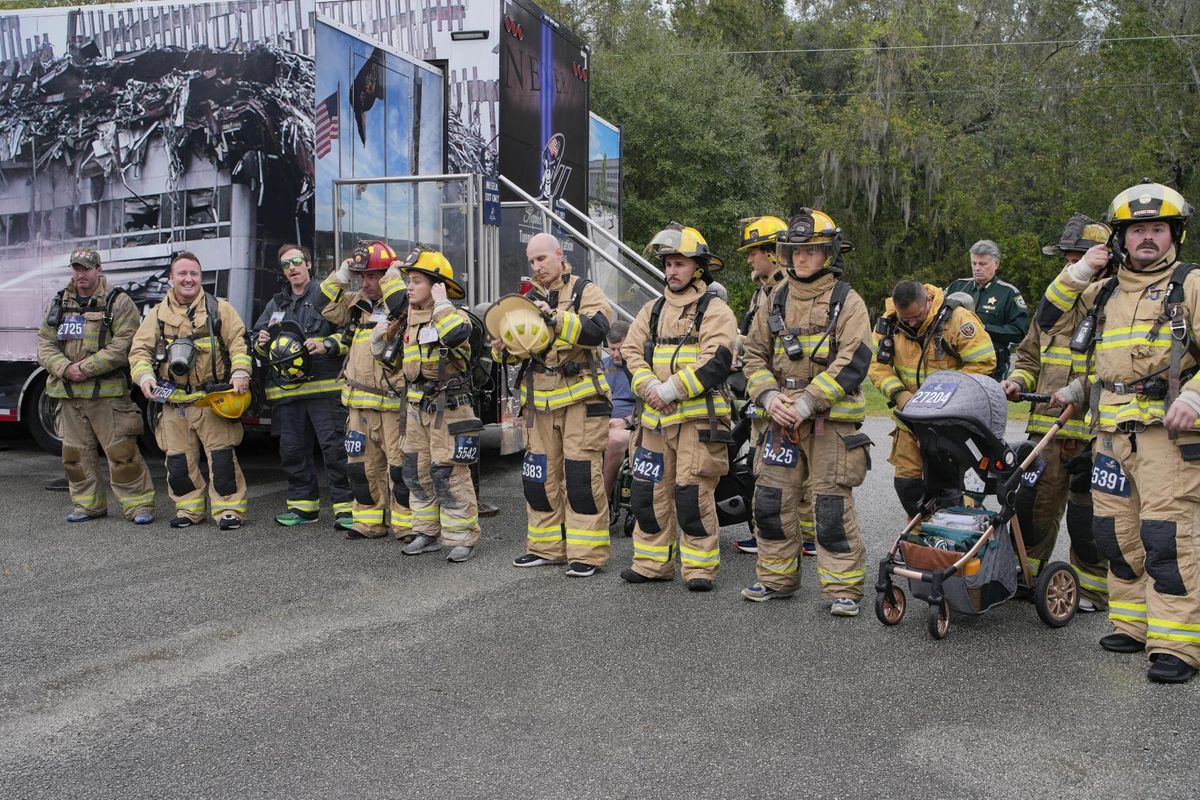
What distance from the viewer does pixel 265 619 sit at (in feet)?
18.5

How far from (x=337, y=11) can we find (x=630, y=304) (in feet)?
12.7

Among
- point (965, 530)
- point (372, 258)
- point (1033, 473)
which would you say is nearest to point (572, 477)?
point (372, 258)

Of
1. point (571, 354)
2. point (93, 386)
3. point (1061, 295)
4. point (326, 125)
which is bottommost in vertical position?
point (93, 386)

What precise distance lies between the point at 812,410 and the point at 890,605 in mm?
1011

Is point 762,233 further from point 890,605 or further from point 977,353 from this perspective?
point 890,605

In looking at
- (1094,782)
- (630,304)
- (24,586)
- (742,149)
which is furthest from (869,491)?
(742,149)

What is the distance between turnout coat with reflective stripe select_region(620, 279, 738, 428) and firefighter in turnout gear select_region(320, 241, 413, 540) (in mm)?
1702

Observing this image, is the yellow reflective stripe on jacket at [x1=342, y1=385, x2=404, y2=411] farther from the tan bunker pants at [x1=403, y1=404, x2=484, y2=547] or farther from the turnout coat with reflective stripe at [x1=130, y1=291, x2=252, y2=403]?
the turnout coat with reflective stripe at [x1=130, y1=291, x2=252, y2=403]

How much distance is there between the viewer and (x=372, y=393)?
7.29 m

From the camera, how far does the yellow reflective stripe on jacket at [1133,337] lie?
4.74 metres

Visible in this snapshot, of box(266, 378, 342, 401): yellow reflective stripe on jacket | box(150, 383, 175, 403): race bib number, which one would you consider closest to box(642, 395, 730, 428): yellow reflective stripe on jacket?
box(266, 378, 342, 401): yellow reflective stripe on jacket

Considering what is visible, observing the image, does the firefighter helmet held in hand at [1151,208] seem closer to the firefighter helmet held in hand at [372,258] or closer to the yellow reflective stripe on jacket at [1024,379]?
the yellow reflective stripe on jacket at [1024,379]

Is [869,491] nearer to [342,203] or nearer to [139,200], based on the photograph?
[342,203]

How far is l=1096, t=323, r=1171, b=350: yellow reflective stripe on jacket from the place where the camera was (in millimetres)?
4742
